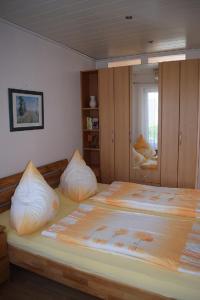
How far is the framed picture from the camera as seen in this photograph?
9.40 feet

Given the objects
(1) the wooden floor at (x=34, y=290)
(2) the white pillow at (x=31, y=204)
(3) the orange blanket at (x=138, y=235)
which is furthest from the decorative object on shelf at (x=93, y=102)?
(1) the wooden floor at (x=34, y=290)

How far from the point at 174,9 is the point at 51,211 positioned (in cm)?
237

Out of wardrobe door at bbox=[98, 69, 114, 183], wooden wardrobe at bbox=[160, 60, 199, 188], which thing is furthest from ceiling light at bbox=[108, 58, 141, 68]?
wooden wardrobe at bbox=[160, 60, 199, 188]

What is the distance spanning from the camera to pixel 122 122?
404 centimetres

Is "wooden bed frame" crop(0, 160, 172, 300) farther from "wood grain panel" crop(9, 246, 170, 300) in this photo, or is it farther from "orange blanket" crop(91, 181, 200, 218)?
"orange blanket" crop(91, 181, 200, 218)

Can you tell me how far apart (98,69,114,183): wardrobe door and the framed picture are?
1183 mm

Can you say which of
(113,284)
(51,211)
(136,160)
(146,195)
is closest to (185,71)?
(136,160)

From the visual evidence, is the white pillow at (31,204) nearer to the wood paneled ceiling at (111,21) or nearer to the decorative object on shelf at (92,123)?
the wood paneled ceiling at (111,21)

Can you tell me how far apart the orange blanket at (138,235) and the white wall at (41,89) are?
1.08m

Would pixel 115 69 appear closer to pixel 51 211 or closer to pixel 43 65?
pixel 43 65

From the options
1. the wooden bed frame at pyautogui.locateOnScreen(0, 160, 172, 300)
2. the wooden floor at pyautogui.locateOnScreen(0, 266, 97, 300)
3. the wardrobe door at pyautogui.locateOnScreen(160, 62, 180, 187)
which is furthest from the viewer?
the wardrobe door at pyautogui.locateOnScreen(160, 62, 180, 187)

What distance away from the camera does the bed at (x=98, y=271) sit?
1.63 meters

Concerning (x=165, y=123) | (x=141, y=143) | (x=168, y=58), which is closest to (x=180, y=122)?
(x=165, y=123)

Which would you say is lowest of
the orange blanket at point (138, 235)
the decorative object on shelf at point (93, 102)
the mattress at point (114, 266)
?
the mattress at point (114, 266)
